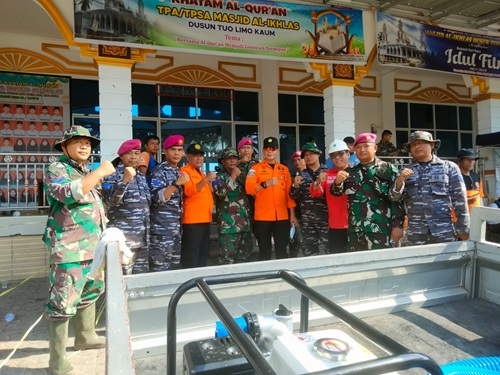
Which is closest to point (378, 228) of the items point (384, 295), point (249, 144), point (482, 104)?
point (384, 295)

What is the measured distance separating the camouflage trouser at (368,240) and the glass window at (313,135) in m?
6.13

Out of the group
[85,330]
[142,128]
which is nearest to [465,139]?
[142,128]

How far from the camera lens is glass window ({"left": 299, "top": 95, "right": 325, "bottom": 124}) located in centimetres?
938

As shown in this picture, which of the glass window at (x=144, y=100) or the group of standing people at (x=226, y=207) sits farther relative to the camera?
the glass window at (x=144, y=100)

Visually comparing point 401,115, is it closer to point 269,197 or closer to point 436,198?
point 269,197

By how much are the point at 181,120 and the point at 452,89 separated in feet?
27.1

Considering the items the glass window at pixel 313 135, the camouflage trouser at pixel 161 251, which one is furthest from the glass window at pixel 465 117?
the camouflage trouser at pixel 161 251

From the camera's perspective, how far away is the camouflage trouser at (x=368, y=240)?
3.17 m

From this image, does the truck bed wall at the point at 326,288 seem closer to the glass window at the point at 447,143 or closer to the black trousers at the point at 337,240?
the black trousers at the point at 337,240

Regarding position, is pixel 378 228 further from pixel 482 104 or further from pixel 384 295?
pixel 482 104

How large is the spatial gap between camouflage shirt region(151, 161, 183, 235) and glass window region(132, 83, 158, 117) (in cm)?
509

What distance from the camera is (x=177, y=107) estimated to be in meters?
8.40

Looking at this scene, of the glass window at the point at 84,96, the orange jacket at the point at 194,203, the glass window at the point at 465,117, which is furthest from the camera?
the glass window at the point at 465,117

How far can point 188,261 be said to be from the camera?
3830 millimetres
